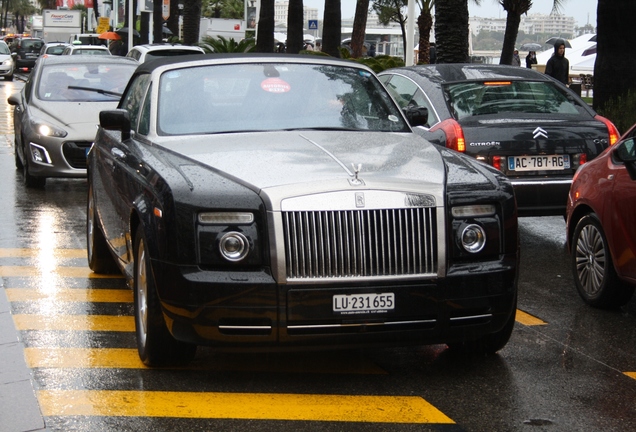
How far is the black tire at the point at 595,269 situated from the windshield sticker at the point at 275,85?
242 centimetres

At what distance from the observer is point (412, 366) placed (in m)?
6.27

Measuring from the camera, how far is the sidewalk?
203 inches

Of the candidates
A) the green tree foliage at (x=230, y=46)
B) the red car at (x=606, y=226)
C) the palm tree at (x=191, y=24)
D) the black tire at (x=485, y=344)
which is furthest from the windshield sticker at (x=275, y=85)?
the palm tree at (x=191, y=24)

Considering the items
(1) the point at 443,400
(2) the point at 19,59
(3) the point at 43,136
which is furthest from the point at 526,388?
(2) the point at 19,59

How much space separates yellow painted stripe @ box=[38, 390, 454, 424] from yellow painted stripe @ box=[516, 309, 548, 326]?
202cm

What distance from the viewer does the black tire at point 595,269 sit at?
779 centimetres

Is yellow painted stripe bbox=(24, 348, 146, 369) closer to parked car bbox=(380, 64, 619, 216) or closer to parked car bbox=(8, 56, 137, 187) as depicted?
parked car bbox=(380, 64, 619, 216)

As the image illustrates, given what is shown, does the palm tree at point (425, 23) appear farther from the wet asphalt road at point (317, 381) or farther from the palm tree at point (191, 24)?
the wet asphalt road at point (317, 381)

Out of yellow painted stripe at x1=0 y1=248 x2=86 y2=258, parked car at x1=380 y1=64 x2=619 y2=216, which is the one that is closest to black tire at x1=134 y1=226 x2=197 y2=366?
yellow painted stripe at x1=0 y1=248 x2=86 y2=258

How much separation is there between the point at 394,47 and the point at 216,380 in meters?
120

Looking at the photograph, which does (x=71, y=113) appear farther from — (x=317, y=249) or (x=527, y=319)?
(x=317, y=249)

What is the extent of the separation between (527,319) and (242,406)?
9.00 feet

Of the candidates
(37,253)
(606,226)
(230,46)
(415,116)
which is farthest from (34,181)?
(230,46)

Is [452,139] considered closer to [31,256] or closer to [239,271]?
[31,256]
